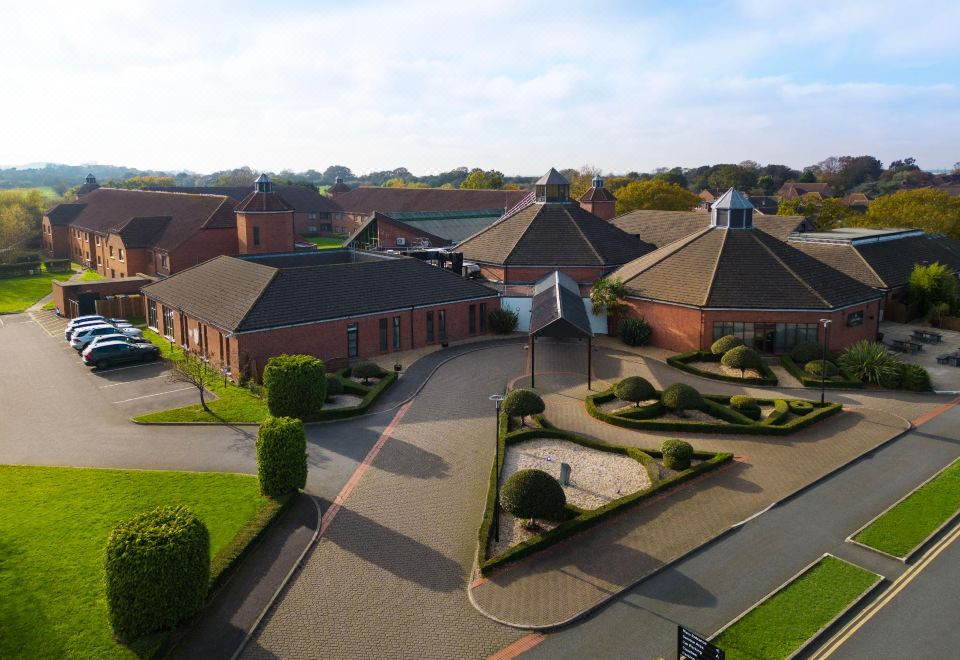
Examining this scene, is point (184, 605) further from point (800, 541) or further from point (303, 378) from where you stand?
point (800, 541)

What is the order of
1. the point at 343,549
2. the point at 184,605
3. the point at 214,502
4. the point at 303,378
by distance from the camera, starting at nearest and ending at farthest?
the point at 184,605
the point at 343,549
the point at 214,502
the point at 303,378

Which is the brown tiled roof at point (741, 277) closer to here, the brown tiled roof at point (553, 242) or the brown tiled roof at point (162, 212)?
the brown tiled roof at point (553, 242)

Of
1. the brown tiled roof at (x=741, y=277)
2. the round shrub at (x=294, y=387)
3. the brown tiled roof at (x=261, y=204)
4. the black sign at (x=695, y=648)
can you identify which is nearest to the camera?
the black sign at (x=695, y=648)

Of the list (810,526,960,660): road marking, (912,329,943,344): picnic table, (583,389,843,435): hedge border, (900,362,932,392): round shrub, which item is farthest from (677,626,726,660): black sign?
(912,329,943,344): picnic table

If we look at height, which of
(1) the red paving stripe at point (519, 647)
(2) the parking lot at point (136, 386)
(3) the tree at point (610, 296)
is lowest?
(1) the red paving stripe at point (519, 647)

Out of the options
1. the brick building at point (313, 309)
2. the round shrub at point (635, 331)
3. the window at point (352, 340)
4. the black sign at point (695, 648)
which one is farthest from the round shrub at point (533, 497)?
the round shrub at point (635, 331)

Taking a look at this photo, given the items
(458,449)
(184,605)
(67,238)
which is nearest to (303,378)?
(458,449)

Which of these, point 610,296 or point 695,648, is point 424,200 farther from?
point 695,648
